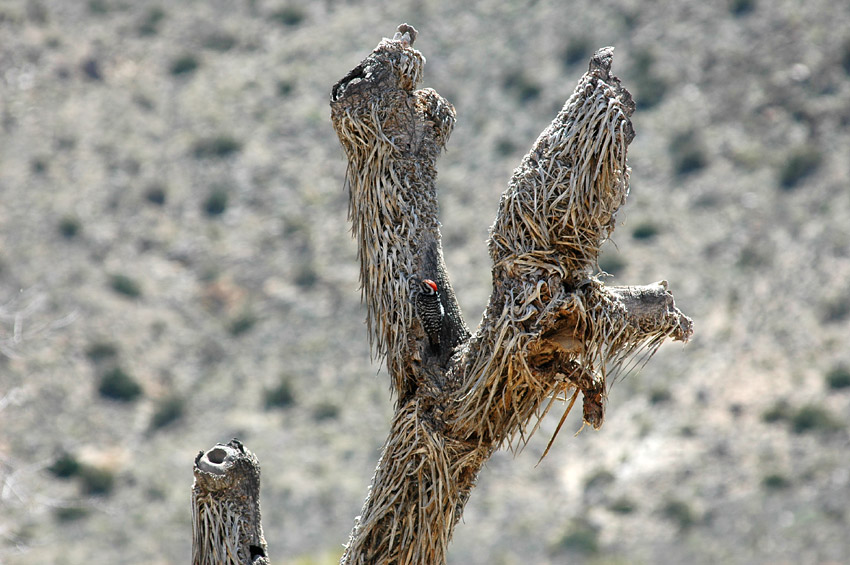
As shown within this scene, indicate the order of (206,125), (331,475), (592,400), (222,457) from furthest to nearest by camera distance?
(206,125) < (331,475) < (222,457) < (592,400)

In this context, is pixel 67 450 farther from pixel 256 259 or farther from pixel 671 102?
pixel 671 102

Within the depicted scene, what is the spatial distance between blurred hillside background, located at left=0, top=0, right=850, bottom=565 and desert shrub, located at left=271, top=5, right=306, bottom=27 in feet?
0.31

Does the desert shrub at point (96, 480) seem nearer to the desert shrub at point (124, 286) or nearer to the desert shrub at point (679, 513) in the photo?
the desert shrub at point (124, 286)

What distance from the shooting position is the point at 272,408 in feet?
60.3

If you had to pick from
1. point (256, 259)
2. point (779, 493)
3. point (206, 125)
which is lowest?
point (779, 493)

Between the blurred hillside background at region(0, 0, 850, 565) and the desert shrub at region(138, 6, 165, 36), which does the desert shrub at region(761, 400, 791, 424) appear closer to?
the blurred hillside background at region(0, 0, 850, 565)

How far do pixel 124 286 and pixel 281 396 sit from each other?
3.77 m

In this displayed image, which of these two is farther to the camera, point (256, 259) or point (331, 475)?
point (256, 259)

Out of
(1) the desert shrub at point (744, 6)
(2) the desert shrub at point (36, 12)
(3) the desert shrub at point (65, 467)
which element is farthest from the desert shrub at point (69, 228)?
(1) the desert shrub at point (744, 6)

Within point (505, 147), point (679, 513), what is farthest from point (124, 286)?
point (679, 513)

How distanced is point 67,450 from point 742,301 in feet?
37.1

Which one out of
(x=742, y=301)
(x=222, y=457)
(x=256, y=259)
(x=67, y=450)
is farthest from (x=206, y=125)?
A: (x=222, y=457)

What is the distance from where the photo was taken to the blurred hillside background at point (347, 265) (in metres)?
16.3

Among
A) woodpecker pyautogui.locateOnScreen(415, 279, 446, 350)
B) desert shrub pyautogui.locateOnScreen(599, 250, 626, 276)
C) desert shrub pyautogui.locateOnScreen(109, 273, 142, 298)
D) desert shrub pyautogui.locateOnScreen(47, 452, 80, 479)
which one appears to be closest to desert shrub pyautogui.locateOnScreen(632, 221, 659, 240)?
desert shrub pyautogui.locateOnScreen(599, 250, 626, 276)
